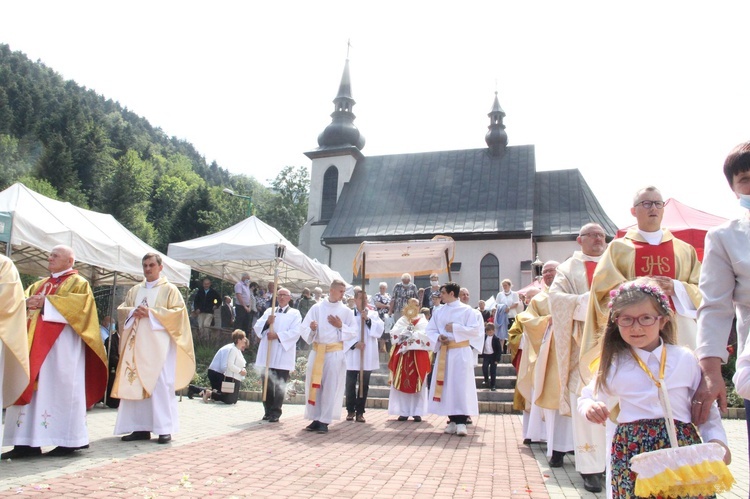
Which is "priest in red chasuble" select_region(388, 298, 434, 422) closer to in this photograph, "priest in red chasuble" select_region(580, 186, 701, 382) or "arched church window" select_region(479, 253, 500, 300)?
"priest in red chasuble" select_region(580, 186, 701, 382)

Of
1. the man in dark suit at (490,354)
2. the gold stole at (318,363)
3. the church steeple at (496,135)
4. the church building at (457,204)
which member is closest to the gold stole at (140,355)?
the gold stole at (318,363)

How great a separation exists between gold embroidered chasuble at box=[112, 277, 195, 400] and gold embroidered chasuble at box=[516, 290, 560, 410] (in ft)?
13.6

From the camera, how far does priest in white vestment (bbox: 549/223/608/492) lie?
5.34 m

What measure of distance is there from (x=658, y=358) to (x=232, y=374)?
1080 centimetres

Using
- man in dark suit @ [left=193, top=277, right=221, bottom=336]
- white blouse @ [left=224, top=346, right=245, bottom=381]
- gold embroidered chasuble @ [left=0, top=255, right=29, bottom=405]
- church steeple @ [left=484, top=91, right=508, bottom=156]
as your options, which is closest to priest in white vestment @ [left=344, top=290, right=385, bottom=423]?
white blouse @ [left=224, top=346, right=245, bottom=381]

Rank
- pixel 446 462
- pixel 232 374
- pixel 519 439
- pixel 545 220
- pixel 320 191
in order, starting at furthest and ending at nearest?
pixel 320 191 < pixel 545 220 < pixel 232 374 < pixel 519 439 < pixel 446 462

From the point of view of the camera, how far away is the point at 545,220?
34375mm

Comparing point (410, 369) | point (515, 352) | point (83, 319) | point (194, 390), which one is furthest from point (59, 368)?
point (194, 390)

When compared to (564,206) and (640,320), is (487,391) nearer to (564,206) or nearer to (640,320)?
(640,320)

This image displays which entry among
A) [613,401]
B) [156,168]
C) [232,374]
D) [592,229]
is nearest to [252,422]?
[232,374]

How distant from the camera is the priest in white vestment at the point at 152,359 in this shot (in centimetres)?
732

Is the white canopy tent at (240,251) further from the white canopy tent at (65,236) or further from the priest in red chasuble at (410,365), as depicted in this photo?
the priest in red chasuble at (410,365)

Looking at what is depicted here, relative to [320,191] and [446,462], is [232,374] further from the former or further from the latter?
[320,191]

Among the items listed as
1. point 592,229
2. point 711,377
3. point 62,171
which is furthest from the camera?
point 62,171
